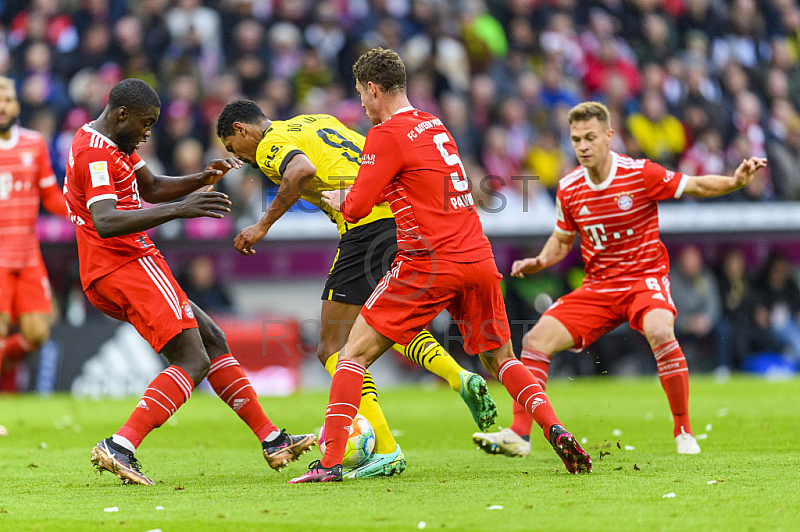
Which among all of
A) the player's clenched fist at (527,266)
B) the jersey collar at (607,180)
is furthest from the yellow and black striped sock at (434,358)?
the jersey collar at (607,180)

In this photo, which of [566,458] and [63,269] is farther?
[63,269]

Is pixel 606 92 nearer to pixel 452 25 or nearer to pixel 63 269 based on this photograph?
pixel 452 25

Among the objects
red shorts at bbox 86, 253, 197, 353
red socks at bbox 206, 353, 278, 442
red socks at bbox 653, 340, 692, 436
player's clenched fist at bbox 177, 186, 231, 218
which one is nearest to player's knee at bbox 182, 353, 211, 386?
red shorts at bbox 86, 253, 197, 353

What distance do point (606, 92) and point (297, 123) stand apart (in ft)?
36.3

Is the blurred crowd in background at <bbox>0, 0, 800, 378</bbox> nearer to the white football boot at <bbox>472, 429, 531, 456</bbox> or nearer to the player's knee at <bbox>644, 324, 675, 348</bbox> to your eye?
the player's knee at <bbox>644, 324, 675, 348</bbox>

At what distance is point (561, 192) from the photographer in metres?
6.99

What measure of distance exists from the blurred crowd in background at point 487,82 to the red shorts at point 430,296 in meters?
7.69

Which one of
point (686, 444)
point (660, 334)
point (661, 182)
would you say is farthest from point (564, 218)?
point (686, 444)

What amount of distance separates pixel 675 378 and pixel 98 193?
3.96 m

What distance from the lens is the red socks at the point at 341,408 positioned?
5.01 m

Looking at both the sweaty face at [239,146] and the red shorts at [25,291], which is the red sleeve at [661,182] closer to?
the sweaty face at [239,146]

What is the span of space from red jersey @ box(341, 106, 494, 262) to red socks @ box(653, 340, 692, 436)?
193 cm

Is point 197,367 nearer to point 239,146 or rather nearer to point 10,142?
point 239,146

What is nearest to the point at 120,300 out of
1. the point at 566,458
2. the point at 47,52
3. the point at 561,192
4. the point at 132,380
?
the point at 566,458
